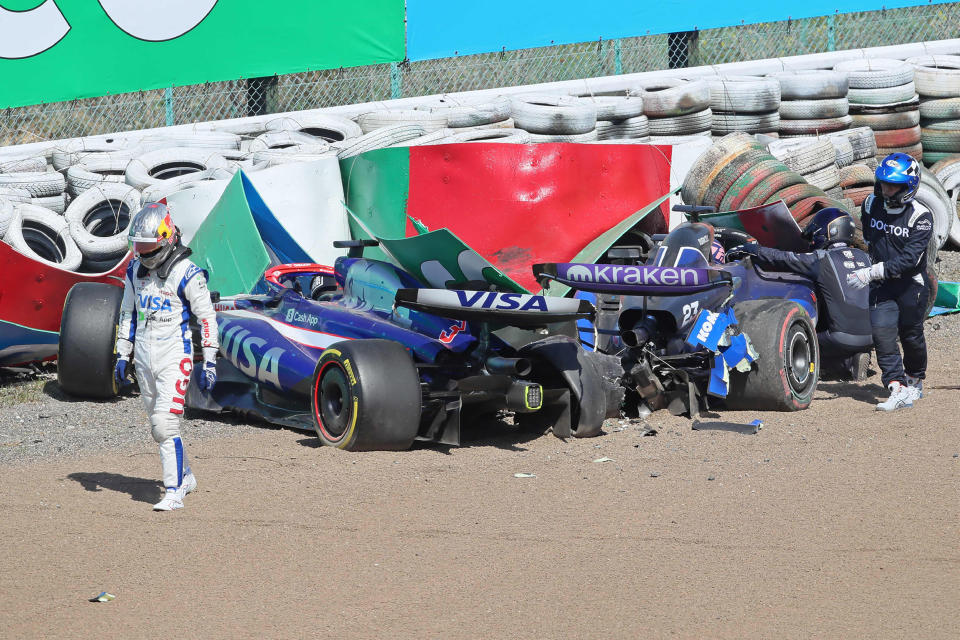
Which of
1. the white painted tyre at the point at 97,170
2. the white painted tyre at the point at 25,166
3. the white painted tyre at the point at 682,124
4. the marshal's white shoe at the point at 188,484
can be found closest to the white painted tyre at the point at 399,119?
the white painted tyre at the point at 682,124

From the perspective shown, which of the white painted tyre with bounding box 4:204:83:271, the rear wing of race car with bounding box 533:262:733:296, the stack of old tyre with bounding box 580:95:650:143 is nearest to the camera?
the rear wing of race car with bounding box 533:262:733:296

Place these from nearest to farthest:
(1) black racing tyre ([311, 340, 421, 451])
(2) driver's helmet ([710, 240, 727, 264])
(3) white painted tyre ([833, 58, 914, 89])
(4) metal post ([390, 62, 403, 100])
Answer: (1) black racing tyre ([311, 340, 421, 451]) < (2) driver's helmet ([710, 240, 727, 264]) < (3) white painted tyre ([833, 58, 914, 89]) < (4) metal post ([390, 62, 403, 100])

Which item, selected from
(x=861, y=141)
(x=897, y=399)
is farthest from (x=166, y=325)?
(x=861, y=141)

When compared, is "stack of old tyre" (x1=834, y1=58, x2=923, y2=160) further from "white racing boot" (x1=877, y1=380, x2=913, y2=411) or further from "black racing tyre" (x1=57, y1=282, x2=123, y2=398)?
"black racing tyre" (x1=57, y1=282, x2=123, y2=398)

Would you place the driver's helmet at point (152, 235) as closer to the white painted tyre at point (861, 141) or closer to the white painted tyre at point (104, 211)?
the white painted tyre at point (104, 211)

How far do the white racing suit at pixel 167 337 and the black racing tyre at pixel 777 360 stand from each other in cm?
381

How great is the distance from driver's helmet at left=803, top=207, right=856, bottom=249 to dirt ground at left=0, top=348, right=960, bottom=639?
1888mm

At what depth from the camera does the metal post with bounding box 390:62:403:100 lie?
14.6 metres

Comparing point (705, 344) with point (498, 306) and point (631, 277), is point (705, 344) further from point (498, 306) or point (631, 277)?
point (498, 306)

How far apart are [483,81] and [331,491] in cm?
1048

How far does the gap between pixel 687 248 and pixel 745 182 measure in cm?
311

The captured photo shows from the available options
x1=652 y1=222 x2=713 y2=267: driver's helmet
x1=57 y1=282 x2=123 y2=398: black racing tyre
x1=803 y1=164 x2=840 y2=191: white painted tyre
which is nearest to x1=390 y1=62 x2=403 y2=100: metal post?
x1=803 y1=164 x2=840 y2=191: white painted tyre

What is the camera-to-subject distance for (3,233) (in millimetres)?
10672

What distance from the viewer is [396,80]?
47.8 feet
